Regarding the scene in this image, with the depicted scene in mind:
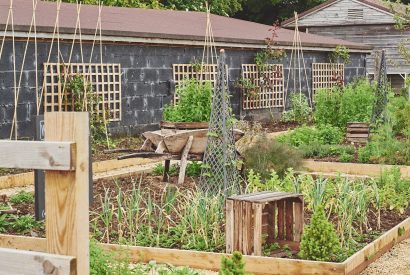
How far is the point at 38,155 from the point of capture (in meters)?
3.61

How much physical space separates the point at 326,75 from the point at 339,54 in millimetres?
811

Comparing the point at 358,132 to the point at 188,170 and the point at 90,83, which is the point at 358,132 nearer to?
the point at 188,170

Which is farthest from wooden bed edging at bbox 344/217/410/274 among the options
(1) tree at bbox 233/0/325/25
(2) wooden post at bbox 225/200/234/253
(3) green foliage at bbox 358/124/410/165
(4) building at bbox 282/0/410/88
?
(1) tree at bbox 233/0/325/25

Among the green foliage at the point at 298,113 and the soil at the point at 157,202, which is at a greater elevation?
the green foliage at the point at 298,113

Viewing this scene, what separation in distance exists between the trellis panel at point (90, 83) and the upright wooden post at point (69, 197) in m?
11.2

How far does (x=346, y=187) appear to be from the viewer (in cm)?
843

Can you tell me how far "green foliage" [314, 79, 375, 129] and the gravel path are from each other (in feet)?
29.9

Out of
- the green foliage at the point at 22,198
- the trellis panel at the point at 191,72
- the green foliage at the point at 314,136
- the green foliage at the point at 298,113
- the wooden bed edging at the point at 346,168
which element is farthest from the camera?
the green foliage at the point at 298,113

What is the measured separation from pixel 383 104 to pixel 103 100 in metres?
5.20

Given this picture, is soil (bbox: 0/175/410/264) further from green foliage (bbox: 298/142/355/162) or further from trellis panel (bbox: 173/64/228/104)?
trellis panel (bbox: 173/64/228/104)

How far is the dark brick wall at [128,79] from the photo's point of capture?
13.9 metres

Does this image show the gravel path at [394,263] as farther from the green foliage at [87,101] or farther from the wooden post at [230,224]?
the green foliage at [87,101]

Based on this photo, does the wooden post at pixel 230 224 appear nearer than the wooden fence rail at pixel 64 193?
No

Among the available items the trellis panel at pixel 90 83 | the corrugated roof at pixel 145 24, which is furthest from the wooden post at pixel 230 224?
the trellis panel at pixel 90 83
